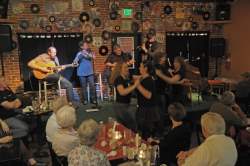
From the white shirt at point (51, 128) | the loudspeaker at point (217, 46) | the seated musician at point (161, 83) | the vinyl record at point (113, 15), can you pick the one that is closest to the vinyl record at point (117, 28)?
the vinyl record at point (113, 15)

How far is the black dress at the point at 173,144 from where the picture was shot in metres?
3.51

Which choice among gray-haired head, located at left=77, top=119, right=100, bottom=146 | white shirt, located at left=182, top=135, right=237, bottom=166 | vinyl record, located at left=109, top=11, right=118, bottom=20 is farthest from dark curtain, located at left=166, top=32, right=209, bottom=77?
gray-haired head, located at left=77, top=119, right=100, bottom=146

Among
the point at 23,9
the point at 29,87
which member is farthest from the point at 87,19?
the point at 29,87

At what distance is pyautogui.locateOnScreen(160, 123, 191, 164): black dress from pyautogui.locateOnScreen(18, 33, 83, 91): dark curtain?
5314 mm

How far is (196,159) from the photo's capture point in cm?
285

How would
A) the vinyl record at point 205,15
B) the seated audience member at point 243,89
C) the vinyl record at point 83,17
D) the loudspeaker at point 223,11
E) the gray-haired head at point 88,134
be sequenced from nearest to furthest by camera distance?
the gray-haired head at point 88,134 < the seated audience member at point 243,89 < the vinyl record at point 83,17 < the loudspeaker at point 223,11 < the vinyl record at point 205,15

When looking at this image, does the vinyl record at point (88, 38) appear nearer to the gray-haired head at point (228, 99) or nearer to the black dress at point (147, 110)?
the black dress at point (147, 110)

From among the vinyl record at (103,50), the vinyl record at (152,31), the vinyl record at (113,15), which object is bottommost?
the vinyl record at (103,50)

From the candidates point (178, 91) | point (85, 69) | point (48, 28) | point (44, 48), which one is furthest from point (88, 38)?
point (178, 91)

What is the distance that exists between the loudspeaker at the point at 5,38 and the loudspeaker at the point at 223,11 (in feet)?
20.4

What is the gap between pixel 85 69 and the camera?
8.38 metres

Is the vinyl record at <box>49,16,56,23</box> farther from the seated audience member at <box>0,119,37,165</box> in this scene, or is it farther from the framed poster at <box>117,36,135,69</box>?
the seated audience member at <box>0,119,37,165</box>

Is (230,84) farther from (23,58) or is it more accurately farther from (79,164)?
(79,164)

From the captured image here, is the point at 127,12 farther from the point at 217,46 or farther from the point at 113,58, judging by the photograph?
the point at 217,46
